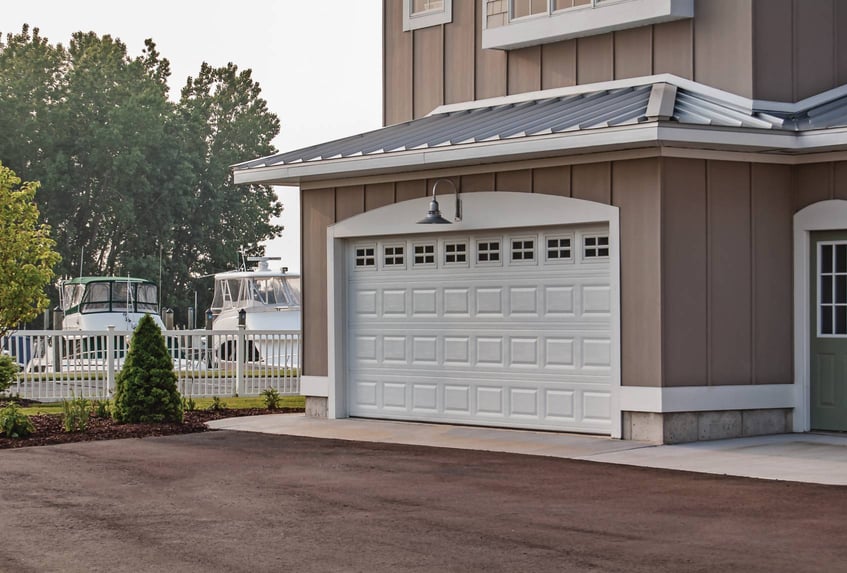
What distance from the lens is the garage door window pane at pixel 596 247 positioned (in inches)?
608

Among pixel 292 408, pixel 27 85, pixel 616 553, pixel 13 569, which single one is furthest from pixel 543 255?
pixel 27 85

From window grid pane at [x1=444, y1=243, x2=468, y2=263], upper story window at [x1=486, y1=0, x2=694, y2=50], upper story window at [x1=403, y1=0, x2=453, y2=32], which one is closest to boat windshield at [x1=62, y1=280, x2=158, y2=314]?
upper story window at [x1=403, y1=0, x2=453, y2=32]

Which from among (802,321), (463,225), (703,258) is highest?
(463,225)

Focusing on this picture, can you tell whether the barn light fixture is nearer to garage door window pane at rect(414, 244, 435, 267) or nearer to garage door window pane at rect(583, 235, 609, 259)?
garage door window pane at rect(414, 244, 435, 267)

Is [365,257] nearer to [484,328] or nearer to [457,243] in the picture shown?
[457,243]

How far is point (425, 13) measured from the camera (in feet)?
62.6

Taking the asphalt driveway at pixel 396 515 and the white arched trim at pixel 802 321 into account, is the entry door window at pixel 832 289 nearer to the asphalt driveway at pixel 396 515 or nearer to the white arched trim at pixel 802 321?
the white arched trim at pixel 802 321

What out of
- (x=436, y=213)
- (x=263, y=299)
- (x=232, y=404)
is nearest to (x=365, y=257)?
(x=436, y=213)

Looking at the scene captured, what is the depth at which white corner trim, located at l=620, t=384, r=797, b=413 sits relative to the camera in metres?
14.7

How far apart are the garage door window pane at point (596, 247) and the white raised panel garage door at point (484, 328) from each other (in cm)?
1

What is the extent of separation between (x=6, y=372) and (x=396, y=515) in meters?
12.2

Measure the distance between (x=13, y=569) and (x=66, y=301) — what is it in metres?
32.3

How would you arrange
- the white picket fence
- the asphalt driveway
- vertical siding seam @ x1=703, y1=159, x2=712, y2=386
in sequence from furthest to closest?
the white picket fence < vertical siding seam @ x1=703, y1=159, x2=712, y2=386 < the asphalt driveway

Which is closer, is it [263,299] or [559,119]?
[559,119]
